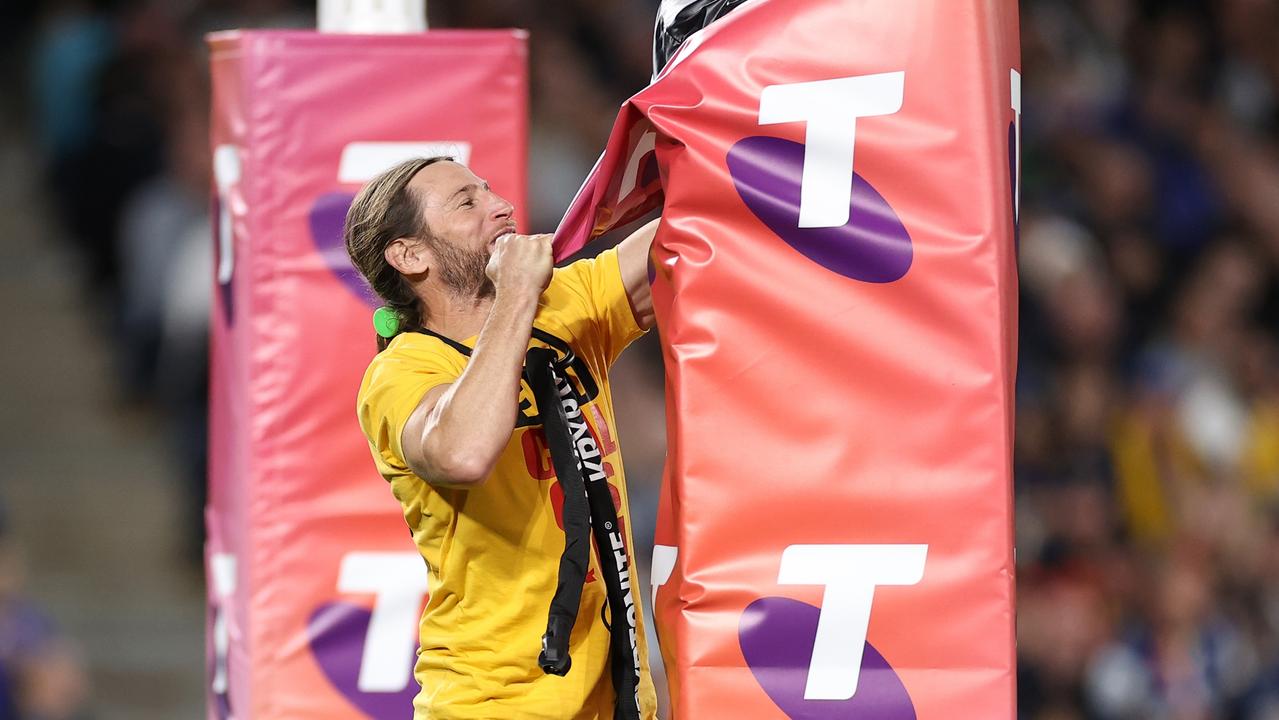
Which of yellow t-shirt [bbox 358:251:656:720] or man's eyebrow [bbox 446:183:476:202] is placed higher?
man's eyebrow [bbox 446:183:476:202]

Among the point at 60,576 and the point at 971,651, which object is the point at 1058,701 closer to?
the point at 971,651

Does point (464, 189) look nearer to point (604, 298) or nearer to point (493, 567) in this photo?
point (604, 298)

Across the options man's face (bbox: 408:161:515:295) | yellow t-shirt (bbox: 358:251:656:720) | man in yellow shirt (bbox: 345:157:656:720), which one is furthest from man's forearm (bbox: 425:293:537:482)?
man's face (bbox: 408:161:515:295)

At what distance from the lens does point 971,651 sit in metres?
2.06

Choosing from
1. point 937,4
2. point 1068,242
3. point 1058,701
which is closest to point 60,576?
point 1058,701

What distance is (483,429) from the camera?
209cm

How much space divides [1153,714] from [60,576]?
3.70 meters

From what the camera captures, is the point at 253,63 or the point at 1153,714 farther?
the point at 1153,714

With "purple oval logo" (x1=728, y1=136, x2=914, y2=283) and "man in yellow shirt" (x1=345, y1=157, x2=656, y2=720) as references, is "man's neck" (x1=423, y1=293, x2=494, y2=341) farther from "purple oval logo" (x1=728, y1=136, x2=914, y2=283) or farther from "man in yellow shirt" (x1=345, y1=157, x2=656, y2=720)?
"purple oval logo" (x1=728, y1=136, x2=914, y2=283)

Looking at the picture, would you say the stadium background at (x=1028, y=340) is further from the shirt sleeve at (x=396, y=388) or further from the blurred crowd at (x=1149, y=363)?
the shirt sleeve at (x=396, y=388)

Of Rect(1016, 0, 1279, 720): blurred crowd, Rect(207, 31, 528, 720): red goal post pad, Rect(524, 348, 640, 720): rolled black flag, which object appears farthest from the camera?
Rect(1016, 0, 1279, 720): blurred crowd

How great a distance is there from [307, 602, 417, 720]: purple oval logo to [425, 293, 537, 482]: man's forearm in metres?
0.97

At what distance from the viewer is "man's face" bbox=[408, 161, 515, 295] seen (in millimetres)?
2354

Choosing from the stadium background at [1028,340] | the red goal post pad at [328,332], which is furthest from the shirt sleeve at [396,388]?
the stadium background at [1028,340]
